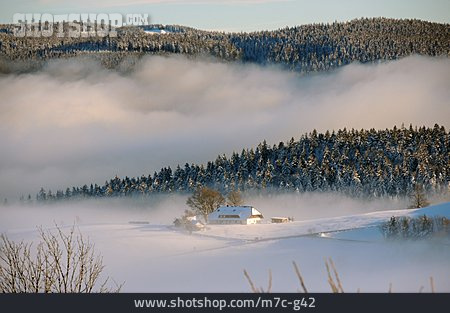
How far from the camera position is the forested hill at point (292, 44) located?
66.2 m

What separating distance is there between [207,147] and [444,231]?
53.2 metres

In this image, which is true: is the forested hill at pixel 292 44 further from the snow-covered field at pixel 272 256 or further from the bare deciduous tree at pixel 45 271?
the bare deciduous tree at pixel 45 271

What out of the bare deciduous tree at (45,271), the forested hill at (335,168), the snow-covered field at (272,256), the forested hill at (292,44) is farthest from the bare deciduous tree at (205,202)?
the forested hill at (292,44)

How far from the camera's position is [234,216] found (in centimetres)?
2823

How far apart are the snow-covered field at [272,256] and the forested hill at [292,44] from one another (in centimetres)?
4103

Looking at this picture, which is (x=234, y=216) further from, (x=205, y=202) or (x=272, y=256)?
(x=272, y=256)

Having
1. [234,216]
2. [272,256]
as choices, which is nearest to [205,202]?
[234,216]

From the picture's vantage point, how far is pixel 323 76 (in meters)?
104

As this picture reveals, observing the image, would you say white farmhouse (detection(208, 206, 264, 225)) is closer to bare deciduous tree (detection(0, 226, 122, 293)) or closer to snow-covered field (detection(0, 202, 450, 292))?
snow-covered field (detection(0, 202, 450, 292))
